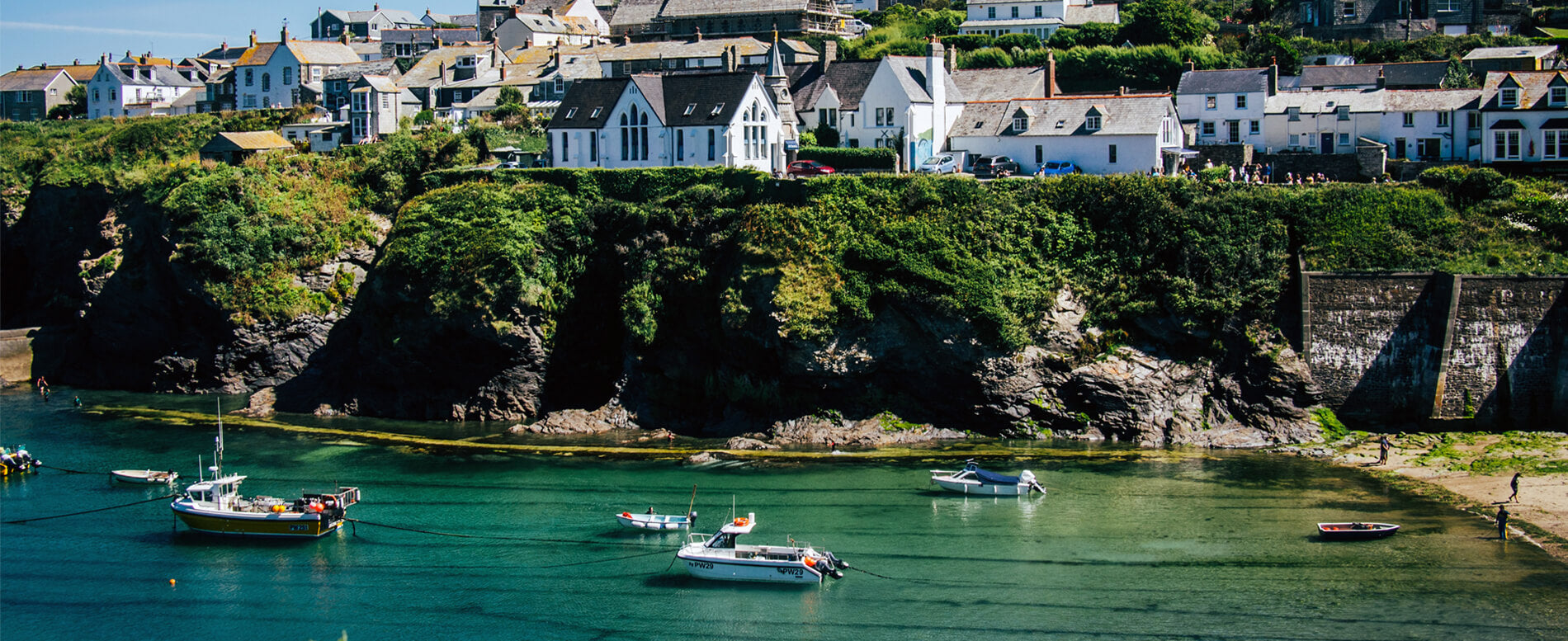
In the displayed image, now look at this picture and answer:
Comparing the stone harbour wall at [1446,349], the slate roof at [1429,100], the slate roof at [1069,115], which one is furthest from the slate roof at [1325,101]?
the stone harbour wall at [1446,349]

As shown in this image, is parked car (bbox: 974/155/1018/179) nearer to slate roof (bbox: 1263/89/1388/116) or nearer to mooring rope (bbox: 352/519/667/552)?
slate roof (bbox: 1263/89/1388/116)

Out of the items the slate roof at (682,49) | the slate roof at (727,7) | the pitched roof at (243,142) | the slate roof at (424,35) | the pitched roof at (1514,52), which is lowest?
the pitched roof at (243,142)

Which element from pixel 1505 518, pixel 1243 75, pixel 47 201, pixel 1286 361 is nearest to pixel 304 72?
pixel 47 201

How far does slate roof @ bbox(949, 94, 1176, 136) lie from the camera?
62.4 metres

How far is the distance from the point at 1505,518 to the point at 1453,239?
1826 cm

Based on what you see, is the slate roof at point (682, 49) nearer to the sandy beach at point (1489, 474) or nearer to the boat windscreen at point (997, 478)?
the boat windscreen at point (997, 478)

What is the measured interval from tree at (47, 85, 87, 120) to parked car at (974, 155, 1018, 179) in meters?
84.3

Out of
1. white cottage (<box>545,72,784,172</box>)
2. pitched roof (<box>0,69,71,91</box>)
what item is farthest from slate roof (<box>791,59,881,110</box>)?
pitched roof (<box>0,69,71,91</box>)

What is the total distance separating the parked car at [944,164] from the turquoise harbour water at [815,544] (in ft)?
64.8

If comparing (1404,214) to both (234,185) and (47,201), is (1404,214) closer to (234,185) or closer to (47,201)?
(234,185)

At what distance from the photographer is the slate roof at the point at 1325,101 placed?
66.1m

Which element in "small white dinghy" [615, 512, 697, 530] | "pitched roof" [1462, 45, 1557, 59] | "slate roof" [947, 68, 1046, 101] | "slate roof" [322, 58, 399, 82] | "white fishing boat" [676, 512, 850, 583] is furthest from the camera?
"slate roof" [322, 58, 399, 82]

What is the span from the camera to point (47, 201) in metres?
78.1

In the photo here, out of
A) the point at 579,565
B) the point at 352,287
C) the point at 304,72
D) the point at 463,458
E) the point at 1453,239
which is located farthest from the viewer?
the point at 304,72
